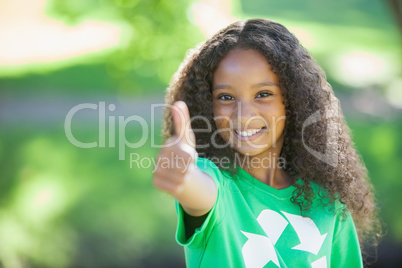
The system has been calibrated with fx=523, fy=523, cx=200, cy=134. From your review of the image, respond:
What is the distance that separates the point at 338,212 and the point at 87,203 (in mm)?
3113

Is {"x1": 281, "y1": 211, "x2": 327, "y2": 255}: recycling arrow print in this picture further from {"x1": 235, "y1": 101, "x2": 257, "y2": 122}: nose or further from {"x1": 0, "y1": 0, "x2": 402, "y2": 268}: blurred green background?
{"x1": 0, "y1": 0, "x2": 402, "y2": 268}: blurred green background

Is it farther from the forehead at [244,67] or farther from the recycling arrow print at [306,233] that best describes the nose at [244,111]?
the recycling arrow print at [306,233]

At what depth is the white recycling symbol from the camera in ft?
5.87

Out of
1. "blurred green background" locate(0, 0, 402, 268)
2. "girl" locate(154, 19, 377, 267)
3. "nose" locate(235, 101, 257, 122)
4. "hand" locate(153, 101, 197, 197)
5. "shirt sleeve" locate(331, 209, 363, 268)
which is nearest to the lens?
"hand" locate(153, 101, 197, 197)

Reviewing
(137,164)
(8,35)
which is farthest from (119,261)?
(8,35)

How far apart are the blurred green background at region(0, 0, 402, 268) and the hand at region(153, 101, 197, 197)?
138 cm

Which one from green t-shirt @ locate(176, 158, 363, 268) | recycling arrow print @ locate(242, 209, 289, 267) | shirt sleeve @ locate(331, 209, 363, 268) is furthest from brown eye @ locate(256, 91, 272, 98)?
shirt sleeve @ locate(331, 209, 363, 268)

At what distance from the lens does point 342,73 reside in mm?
7305

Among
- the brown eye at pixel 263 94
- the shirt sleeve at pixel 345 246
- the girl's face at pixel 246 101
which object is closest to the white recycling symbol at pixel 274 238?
the shirt sleeve at pixel 345 246

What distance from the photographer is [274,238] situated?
1861 millimetres

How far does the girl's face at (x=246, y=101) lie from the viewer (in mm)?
1863

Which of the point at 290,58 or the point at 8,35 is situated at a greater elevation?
the point at 8,35

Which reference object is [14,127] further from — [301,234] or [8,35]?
[301,234]

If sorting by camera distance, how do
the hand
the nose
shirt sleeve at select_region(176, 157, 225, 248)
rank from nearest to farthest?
the hand, shirt sleeve at select_region(176, 157, 225, 248), the nose
